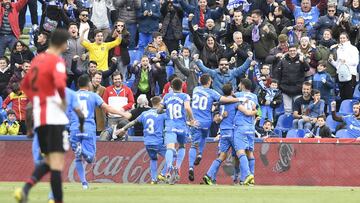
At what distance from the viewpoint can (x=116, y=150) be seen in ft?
79.7

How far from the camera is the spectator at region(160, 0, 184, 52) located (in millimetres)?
28156

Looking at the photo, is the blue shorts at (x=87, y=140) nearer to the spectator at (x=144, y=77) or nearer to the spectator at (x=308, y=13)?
the spectator at (x=144, y=77)

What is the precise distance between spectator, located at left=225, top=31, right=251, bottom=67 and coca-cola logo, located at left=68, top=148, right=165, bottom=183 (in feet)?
13.0

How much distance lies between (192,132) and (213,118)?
185cm

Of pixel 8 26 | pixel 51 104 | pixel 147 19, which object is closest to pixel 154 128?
pixel 147 19

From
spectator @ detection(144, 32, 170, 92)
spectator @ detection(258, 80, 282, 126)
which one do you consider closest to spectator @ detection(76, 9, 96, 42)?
spectator @ detection(144, 32, 170, 92)

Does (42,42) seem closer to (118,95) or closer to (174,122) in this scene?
(118,95)

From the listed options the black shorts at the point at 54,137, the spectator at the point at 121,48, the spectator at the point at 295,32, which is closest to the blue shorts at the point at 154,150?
the spectator at the point at 121,48

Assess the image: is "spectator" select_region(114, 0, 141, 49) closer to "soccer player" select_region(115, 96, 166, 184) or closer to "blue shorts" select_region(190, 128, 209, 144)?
"soccer player" select_region(115, 96, 166, 184)

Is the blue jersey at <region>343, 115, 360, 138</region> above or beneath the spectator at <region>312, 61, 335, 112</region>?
beneath

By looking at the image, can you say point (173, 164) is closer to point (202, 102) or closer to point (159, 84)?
point (202, 102)

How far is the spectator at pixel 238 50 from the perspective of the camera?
2662 centimetres

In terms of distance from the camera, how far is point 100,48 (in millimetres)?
26984

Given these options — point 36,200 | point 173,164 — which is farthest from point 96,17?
point 36,200
